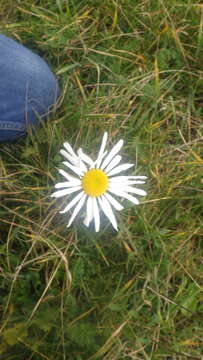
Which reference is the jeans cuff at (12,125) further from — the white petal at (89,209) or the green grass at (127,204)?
the white petal at (89,209)

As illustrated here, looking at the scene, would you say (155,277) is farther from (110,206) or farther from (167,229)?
(110,206)

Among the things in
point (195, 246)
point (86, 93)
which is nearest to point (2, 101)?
point (86, 93)

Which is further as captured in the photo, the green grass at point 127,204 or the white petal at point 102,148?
the green grass at point 127,204

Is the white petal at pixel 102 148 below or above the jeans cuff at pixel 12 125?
below

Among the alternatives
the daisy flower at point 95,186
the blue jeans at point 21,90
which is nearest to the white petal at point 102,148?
the daisy flower at point 95,186

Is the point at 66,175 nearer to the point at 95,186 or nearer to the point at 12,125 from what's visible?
the point at 95,186

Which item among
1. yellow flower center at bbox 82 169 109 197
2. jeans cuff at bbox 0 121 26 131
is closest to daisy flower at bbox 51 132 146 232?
yellow flower center at bbox 82 169 109 197

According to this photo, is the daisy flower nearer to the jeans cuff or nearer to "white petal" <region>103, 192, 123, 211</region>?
"white petal" <region>103, 192, 123, 211</region>
